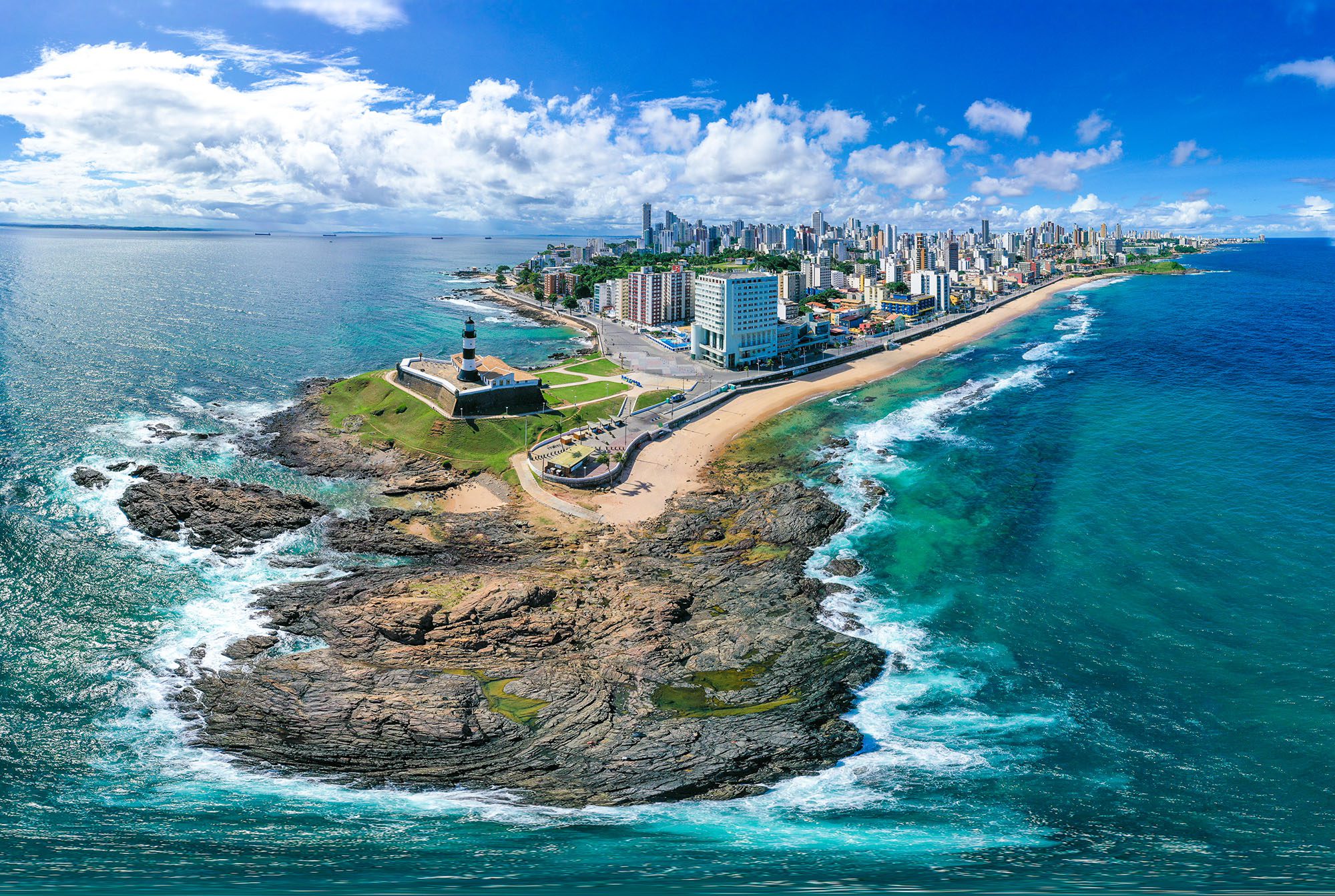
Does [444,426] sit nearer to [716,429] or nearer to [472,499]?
[472,499]

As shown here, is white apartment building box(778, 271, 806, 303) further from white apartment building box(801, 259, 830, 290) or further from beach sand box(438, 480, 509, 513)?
beach sand box(438, 480, 509, 513)

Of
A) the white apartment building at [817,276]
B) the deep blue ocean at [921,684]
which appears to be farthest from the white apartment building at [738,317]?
the white apartment building at [817,276]

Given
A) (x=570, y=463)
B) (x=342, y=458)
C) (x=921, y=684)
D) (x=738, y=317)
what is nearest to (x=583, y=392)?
(x=570, y=463)

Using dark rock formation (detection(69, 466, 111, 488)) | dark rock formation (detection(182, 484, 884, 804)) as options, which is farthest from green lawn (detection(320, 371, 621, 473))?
dark rock formation (detection(69, 466, 111, 488))

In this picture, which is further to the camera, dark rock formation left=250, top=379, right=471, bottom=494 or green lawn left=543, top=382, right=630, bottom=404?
green lawn left=543, top=382, right=630, bottom=404

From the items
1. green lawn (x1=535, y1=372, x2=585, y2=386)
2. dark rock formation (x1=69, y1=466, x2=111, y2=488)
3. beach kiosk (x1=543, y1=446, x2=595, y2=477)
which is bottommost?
dark rock formation (x1=69, y1=466, x2=111, y2=488)
